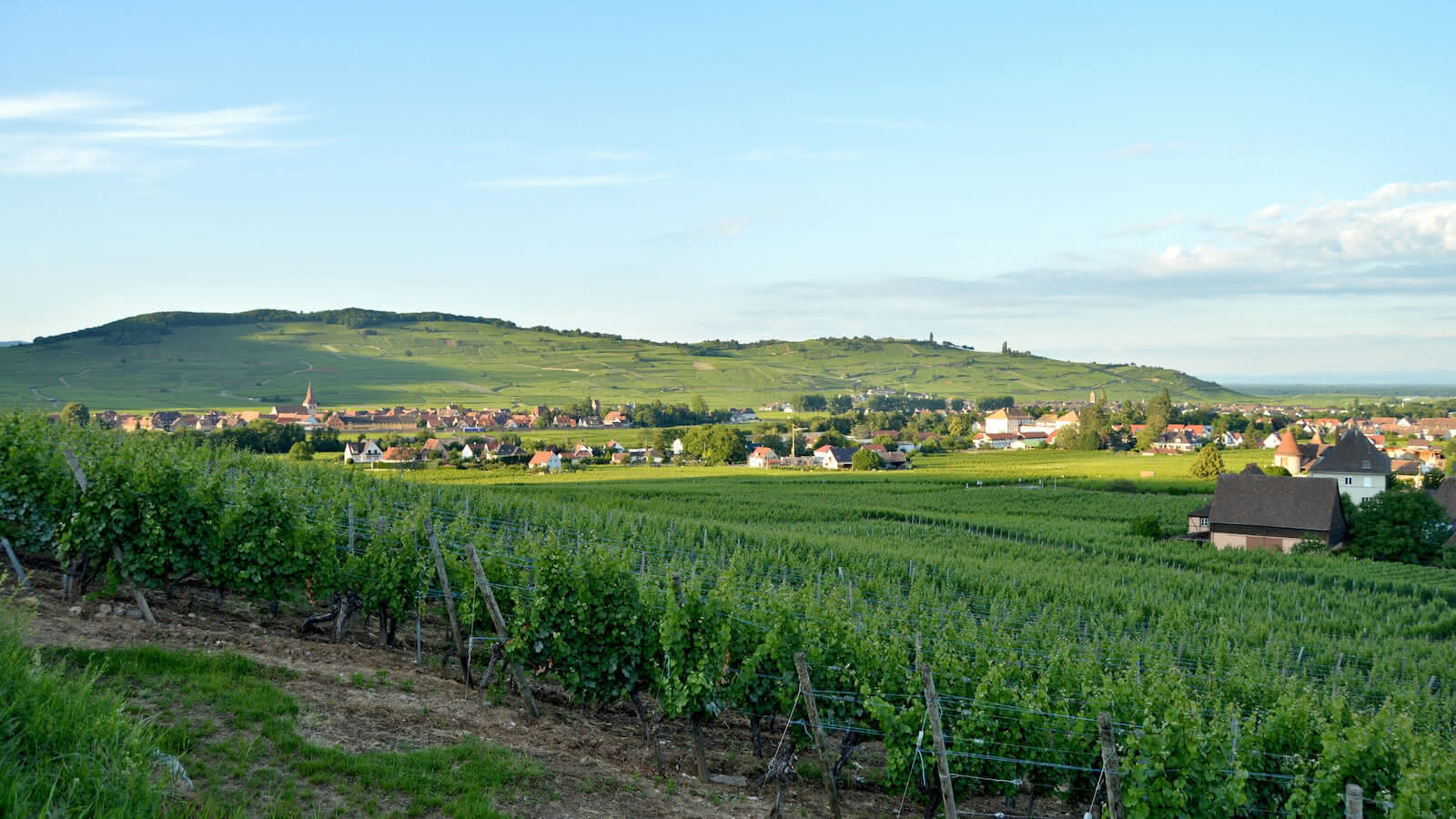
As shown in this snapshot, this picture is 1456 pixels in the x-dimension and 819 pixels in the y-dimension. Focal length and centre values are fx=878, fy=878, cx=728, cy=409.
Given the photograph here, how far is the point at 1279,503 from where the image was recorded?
3991 centimetres

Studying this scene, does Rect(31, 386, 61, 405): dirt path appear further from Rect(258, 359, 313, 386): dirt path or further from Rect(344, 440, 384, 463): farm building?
Rect(344, 440, 384, 463): farm building

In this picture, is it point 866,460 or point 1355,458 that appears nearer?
point 1355,458

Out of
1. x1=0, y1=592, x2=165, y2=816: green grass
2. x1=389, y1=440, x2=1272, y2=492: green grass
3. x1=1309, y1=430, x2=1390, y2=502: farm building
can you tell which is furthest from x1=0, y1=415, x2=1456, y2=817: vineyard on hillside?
x1=1309, y1=430, x2=1390, y2=502: farm building

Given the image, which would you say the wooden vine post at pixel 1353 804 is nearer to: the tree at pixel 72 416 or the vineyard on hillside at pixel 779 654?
the vineyard on hillside at pixel 779 654

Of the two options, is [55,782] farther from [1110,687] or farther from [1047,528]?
[1047,528]

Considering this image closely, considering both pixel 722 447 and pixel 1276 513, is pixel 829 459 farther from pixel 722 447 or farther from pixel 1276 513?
pixel 1276 513

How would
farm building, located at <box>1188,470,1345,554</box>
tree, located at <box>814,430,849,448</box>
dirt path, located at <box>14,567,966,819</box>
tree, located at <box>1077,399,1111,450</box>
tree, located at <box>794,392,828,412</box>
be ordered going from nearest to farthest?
1. dirt path, located at <box>14,567,966,819</box>
2. farm building, located at <box>1188,470,1345,554</box>
3. tree, located at <box>814,430,849,448</box>
4. tree, located at <box>1077,399,1111,450</box>
5. tree, located at <box>794,392,828,412</box>

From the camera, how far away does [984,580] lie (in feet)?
77.7

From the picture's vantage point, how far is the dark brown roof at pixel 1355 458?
174 feet

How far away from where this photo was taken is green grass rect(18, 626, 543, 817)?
5969mm

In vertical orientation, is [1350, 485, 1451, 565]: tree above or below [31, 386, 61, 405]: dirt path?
below

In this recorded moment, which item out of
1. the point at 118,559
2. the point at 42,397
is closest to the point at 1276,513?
the point at 118,559

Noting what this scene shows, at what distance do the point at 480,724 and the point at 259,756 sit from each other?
6.72 ft

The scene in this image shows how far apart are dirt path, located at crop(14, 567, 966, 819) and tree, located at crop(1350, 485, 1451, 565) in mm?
39227
